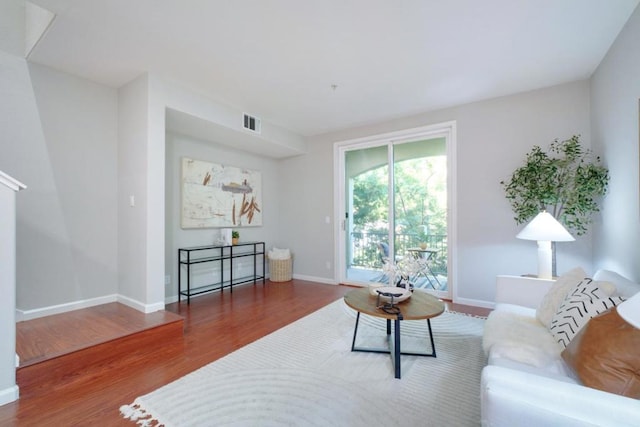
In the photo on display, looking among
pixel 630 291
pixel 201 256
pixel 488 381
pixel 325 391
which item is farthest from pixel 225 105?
pixel 630 291

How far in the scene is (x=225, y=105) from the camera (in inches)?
140

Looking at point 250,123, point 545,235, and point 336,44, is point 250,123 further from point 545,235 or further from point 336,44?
point 545,235

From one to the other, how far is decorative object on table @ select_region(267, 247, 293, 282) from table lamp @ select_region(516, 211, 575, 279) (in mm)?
3487

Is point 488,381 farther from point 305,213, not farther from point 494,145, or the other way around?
point 305,213

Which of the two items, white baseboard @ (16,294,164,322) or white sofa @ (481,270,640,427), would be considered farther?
white baseboard @ (16,294,164,322)

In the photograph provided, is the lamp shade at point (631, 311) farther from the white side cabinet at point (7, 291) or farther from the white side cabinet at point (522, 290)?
the white side cabinet at point (7, 291)

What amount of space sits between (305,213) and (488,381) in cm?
422

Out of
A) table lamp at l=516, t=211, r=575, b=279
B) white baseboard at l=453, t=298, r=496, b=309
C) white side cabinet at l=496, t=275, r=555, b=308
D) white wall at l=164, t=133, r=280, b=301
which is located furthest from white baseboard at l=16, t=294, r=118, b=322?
table lamp at l=516, t=211, r=575, b=279

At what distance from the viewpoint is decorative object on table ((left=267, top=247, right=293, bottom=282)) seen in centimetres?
493

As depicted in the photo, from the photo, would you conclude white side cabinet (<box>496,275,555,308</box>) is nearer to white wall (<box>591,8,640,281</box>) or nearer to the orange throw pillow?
white wall (<box>591,8,640,281</box>)

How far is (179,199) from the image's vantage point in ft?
12.7

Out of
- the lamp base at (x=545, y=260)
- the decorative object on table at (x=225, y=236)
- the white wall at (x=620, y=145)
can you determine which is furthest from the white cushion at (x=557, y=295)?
the decorative object on table at (x=225, y=236)

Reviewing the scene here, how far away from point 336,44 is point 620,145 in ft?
8.01

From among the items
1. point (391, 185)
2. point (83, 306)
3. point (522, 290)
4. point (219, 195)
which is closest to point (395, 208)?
point (391, 185)
